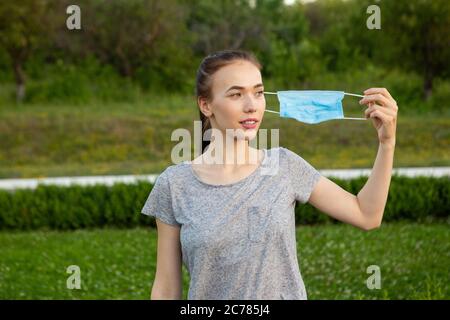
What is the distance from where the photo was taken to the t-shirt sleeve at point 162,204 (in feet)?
7.32

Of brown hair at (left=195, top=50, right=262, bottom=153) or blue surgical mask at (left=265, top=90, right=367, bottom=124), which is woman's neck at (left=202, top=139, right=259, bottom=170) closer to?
brown hair at (left=195, top=50, right=262, bottom=153)

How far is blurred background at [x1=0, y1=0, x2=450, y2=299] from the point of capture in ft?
24.3

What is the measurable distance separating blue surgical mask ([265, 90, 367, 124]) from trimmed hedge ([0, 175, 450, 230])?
7184 millimetres

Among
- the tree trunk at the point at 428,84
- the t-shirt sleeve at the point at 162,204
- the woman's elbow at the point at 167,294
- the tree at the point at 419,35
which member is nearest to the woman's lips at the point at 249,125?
the t-shirt sleeve at the point at 162,204

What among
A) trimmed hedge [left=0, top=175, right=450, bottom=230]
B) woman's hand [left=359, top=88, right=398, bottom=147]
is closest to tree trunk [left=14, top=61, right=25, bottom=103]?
trimmed hedge [left=0, top=175, right=450, bottom=230]

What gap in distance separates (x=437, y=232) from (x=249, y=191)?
6.95 metres

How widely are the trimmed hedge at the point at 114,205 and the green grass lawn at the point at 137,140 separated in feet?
11.5

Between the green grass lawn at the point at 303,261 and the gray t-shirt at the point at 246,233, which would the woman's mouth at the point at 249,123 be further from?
the green grass lawn at the point at 303,261

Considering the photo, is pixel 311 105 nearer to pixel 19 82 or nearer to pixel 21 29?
pixel 21 29

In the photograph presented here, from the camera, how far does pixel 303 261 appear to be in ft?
24.5

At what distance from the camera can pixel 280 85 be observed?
66.1 ft
